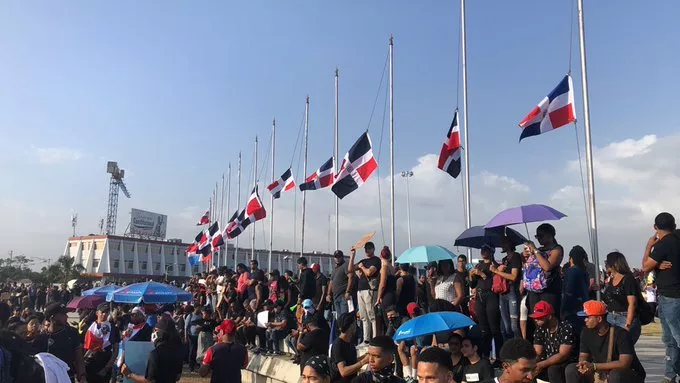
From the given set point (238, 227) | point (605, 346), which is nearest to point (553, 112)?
point (605, 346)

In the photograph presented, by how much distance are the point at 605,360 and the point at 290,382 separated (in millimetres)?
6385

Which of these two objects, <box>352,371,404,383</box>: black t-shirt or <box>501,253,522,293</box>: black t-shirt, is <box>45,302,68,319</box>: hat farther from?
<box>501,253,522,293</box>: black t-shirt

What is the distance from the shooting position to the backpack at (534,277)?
738 centimetres

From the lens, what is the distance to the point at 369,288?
10484mm

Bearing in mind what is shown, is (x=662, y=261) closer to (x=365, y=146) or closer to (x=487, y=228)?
(x=487, y=228)

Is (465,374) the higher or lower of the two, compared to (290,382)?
higher

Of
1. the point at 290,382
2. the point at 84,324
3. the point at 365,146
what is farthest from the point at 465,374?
the point at 365,146

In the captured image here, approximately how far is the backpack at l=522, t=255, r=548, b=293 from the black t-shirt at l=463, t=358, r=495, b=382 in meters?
2.01

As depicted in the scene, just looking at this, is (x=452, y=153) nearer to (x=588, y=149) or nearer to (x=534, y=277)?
(x=588, y=149)

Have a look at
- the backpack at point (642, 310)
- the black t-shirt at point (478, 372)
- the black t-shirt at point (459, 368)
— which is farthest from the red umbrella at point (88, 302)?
the backpack at point (642, 310)

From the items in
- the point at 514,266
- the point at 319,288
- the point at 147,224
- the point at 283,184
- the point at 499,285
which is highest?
the point at 147,224

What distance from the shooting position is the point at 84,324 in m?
12.8

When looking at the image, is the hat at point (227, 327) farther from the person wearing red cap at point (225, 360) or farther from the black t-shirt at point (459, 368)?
the black t-shirt at point (459, 368)

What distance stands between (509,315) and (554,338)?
170cm
